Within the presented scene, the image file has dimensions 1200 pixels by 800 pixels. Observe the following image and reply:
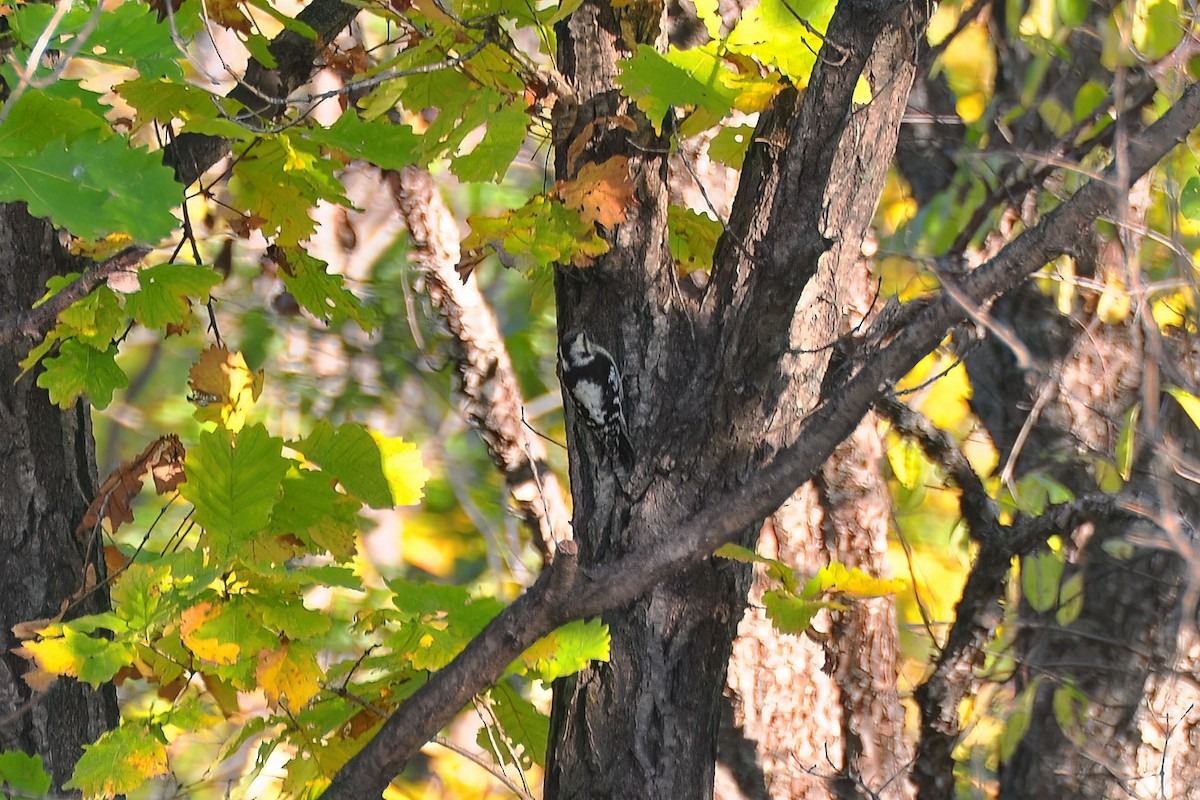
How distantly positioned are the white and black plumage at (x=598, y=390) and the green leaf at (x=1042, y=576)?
158 cm

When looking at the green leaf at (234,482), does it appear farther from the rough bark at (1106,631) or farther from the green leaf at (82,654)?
the rough bark at (1106,631)

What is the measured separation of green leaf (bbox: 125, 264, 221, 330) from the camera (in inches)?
40.7

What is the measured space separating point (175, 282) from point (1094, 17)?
118 inches

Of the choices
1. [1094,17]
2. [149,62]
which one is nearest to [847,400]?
[149,62]

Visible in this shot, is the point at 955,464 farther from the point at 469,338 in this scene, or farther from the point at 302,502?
the point at 302,502

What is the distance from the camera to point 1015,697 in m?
2.61

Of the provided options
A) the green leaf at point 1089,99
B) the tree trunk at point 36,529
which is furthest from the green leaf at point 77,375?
the green leaf at point 1089,99

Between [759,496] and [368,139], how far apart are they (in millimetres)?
536

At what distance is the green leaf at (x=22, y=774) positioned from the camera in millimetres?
1049

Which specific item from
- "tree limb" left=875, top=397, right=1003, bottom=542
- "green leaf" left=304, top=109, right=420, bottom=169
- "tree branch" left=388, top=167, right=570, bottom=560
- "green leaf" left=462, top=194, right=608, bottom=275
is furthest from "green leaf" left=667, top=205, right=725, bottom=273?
"tree branch" left=388, top=167, right=570, bottom=560

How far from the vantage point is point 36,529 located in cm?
124

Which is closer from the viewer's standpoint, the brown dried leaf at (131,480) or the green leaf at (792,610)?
the green leaf at (792,610)

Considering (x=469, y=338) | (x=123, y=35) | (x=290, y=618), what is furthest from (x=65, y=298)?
(x=469, y=338)

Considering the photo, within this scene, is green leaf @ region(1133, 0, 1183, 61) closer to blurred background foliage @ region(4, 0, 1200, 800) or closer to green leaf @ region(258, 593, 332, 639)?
blurred background foliage @ region(4, 0, 1200, 800)
